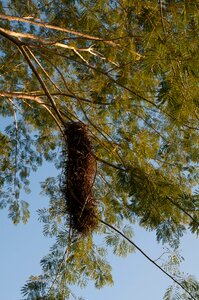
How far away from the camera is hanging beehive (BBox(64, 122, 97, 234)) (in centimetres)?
368

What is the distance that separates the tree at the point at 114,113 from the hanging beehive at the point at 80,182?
0.17 meters

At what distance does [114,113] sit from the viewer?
241 inches

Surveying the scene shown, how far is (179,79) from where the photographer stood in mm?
3658

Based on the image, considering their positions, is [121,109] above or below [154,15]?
above

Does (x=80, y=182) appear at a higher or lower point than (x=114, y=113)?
lower

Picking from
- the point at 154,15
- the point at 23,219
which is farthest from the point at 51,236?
the point at 154,15

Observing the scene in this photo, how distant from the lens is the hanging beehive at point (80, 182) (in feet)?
12.1

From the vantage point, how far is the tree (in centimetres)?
380

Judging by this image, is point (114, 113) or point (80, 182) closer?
point (80, 182)

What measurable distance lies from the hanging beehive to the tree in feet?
0.56

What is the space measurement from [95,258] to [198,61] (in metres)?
3.03

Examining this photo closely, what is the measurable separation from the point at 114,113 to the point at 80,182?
2538 mm

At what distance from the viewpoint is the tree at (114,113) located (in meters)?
3.80

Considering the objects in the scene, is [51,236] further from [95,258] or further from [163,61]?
[163,61]
